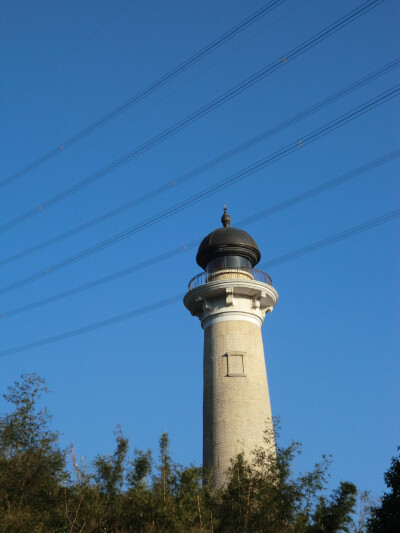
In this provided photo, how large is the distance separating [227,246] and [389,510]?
630 inches

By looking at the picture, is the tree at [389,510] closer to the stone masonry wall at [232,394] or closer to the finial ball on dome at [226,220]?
the stone masonry wall at [232,394]

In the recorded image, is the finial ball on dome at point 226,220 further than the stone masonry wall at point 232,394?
Yes

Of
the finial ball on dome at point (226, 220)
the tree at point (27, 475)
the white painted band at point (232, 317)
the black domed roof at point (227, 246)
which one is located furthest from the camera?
the finial ball on dome at point (226, 220)

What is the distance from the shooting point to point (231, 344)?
3475 cm

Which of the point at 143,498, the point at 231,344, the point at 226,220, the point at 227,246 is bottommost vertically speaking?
the point at 143,498

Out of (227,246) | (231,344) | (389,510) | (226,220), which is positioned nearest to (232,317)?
(231,344)

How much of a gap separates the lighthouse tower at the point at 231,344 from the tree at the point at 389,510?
17.6 ft

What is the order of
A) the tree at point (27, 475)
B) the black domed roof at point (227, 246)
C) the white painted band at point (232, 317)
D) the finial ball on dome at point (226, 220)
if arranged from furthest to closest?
the finial ball on dome at point (226, 220)
the black domed roof at point (227, 246)
the white painted band at point (232, 317)
the tree at point (27, 475)

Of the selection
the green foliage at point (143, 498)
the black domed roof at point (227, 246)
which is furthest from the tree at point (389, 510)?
the black domed roof at point (227, 246)

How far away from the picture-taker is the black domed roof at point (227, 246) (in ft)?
123

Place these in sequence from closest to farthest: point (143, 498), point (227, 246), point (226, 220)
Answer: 1. point (143, 498)
2. point (227, 246)
3. point (226, 220)

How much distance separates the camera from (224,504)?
23.6 meters

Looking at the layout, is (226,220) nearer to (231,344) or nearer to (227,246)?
(227,246)

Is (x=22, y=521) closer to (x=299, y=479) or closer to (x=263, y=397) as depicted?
(x=299, y=479)
